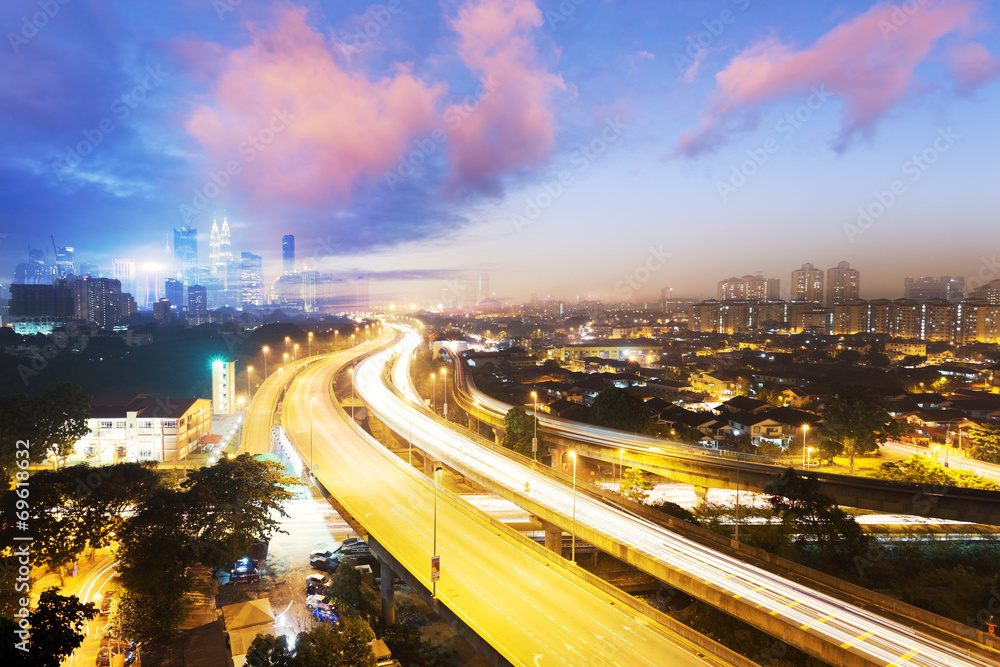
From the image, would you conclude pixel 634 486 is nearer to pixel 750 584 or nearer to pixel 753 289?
pixel 750 584

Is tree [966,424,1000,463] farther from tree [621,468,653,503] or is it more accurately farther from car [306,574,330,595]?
car [306,574,330,595]

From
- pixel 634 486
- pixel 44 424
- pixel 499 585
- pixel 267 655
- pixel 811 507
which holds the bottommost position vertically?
pixel 634 486

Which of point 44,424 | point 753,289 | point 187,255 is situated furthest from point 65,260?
point 753,289

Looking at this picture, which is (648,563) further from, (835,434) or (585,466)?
(835,434)

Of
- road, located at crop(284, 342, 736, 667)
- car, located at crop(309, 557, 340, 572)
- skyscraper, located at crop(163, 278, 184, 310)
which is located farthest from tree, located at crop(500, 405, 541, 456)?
skyscraper, located at crop(163, 278, 184, 310)

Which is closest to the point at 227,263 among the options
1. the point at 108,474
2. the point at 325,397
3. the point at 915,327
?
the point at 325,397

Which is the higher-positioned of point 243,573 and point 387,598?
point 387,598

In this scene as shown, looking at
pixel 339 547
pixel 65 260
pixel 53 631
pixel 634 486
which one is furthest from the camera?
pixel 65 260
